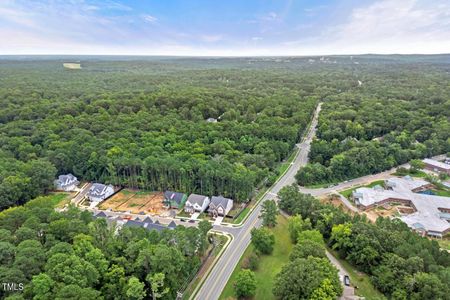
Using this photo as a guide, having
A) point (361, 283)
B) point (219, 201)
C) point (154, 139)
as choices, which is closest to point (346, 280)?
point (361, 283)

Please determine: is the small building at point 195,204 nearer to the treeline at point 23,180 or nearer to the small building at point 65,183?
the small building at point 65,183

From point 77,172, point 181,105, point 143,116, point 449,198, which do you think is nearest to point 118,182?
point 77,172

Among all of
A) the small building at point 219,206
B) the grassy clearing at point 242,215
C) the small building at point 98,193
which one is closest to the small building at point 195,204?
the small building at point 219,206

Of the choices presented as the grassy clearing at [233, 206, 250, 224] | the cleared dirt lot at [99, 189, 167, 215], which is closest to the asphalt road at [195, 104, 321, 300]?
the grassy clearing at [233, 206, 250, 224]

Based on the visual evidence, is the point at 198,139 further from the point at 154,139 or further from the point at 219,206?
the point at 219,206

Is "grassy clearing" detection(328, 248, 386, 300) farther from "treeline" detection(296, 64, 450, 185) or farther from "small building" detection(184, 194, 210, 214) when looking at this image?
"treeline" detection(296, 64, 450, 185)
